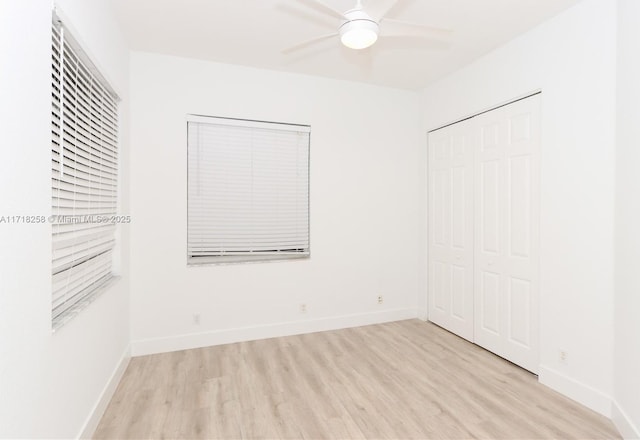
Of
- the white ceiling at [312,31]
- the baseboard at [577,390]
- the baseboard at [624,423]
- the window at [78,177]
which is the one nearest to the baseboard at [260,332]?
the window at [78,177]

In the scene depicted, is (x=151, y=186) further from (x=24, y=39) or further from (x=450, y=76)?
(x=450, y=76)

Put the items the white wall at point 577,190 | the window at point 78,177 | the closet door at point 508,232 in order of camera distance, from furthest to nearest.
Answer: the closet door at point 508,232 < the white wall at point 577,190 < the window at point 78,177

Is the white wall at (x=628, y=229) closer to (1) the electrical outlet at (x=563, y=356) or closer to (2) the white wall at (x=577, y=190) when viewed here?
(2) the white wall at (x=577, y=190)

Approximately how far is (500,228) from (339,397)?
2105mm

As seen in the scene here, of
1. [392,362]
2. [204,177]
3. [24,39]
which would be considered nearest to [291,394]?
[392,362]

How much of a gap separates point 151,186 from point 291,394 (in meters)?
2.29

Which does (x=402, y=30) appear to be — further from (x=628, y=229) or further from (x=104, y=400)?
(x=104, y=400)

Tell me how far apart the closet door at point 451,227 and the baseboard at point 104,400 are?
3.30m

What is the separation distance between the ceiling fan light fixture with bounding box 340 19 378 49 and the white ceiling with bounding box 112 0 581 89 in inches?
12.3

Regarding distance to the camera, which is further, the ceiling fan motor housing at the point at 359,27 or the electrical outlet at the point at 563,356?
the electrical outlet at the point at 563,356

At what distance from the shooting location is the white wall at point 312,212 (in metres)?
3.20

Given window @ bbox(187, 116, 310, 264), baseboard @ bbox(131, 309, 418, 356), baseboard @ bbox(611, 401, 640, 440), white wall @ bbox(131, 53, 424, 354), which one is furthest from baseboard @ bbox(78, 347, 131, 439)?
baseboard @ bbox(611, 401, 640, 440)

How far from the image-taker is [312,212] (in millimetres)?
3801

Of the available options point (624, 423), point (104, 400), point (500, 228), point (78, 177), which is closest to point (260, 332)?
point (104, 400)
